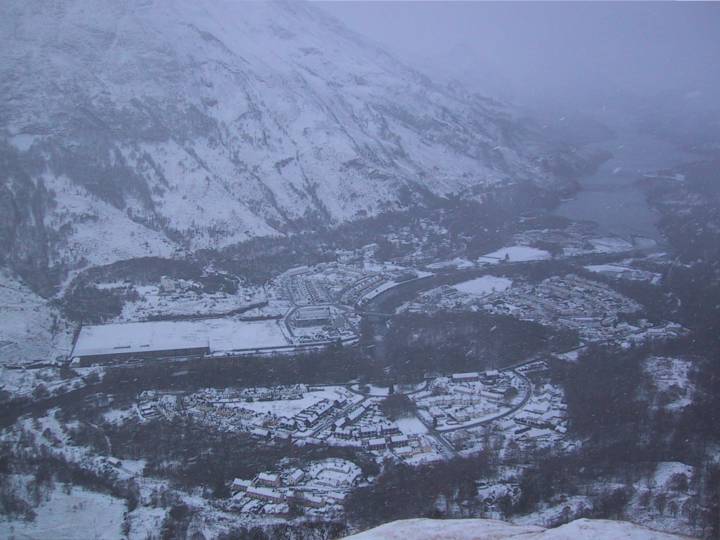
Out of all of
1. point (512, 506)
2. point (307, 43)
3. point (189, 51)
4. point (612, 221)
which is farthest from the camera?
point (307, 43)

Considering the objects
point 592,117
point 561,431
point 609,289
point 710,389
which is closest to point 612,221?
point 609,289

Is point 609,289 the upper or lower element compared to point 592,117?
lower

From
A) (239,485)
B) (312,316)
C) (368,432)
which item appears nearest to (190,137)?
(312,316)

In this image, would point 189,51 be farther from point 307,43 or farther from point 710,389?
point 710,389

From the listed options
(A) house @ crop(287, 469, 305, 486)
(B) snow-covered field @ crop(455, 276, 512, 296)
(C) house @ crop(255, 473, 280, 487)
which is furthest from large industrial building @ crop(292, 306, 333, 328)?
(C) house @ crop(255, 473, 280, 487)

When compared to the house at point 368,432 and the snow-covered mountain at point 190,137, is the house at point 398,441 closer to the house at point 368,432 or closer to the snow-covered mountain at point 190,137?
the house at point 368,432

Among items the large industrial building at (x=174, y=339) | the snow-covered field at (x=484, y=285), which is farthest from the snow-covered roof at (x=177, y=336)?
the snow-covered field at (x=484, y=285)
